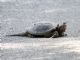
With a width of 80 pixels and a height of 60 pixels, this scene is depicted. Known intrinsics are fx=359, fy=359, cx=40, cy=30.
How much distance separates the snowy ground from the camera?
6.73m

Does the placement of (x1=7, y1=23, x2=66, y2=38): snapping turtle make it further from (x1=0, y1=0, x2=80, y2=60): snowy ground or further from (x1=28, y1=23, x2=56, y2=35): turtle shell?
(x1=0, y1=0, x2=80, y2=60): snowy ground

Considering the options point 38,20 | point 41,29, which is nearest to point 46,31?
point 41,29

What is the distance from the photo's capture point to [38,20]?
1336 cm

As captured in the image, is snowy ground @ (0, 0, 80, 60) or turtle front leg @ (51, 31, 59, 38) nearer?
snowy ground @ (0, 0, 80, 60)

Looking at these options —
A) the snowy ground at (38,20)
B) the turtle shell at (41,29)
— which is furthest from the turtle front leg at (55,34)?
the snowy ground at (38,20)

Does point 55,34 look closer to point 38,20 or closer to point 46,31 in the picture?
point 46,31

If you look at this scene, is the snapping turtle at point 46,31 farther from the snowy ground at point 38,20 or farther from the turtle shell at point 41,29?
the snowy ground at point 38,20

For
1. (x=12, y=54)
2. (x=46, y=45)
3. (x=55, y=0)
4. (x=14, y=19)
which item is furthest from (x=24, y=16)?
(x=12, y=54)

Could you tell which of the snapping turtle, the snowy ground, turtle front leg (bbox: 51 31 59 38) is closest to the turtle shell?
the snapping turtle

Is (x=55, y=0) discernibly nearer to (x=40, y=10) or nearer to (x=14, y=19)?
(x=40, y=10)

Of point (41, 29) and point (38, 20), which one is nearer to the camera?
point (41, 29)

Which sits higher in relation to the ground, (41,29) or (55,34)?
(41,29)

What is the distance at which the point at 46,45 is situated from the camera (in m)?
7.86

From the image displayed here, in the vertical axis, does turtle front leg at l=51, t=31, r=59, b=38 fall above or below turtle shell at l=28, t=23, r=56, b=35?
below
